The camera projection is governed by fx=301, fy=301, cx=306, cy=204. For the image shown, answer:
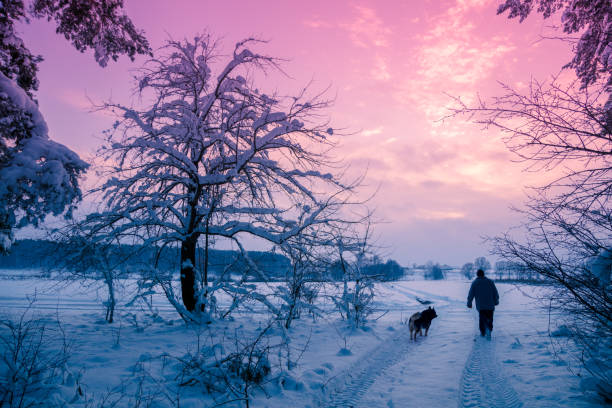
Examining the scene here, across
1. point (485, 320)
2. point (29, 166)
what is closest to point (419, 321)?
point (485, 320)

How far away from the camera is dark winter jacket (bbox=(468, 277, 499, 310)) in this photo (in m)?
8.20

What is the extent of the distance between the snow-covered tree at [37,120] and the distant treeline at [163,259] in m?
0.70

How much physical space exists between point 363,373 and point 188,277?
5266 mm

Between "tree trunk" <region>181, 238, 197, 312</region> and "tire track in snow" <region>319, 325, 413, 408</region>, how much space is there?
4.70 metres

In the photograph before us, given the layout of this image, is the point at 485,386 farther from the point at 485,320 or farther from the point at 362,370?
the point at 485,320

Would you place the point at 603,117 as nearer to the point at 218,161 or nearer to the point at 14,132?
the point at 218,161

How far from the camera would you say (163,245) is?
8.10m

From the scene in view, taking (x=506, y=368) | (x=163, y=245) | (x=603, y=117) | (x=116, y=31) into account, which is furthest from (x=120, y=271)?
(x=603, y=117)

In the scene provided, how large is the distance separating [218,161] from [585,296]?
7.86 meters

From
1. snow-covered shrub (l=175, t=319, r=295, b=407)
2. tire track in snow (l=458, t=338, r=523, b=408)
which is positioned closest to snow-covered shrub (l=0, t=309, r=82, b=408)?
snow-covered shrub (l=175, t=319, r=295, b=407)

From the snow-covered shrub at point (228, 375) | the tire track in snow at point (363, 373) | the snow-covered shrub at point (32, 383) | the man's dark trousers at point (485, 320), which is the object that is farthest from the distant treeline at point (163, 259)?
the man's dark trousers at point (485, 320)

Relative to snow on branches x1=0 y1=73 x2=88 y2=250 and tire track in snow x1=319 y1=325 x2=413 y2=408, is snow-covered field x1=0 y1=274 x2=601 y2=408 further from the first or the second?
snow on branches x1=0 y1=73 x2=88 y2=250

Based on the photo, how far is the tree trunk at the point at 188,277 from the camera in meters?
8.13

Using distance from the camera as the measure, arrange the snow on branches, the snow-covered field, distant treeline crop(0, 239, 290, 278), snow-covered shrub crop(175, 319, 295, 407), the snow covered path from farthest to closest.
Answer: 1. distant treeline crop(0, 239, 290, 278)
2. the snow on branches
3. the snow covered path
4. the snow-covered field
5. snow-covered shrub crop(175, 319, 295, 407)
